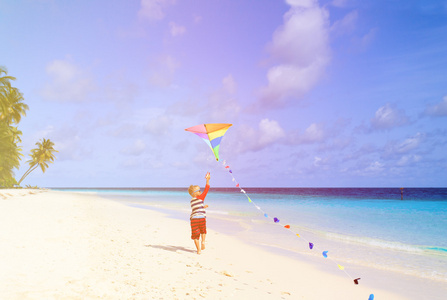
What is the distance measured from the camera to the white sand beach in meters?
4.62

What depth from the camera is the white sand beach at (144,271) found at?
4.62 metres

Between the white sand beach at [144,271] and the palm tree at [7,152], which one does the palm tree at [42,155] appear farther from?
the white sand beach at [144,271]

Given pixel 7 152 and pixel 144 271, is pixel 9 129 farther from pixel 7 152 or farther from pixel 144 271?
pixel 144 271

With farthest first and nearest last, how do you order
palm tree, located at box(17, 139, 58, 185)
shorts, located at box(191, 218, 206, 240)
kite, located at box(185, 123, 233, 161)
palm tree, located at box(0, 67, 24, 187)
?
palm tree, located at box(17, 139, 58, 185), palm tree, located at box(0, 67, 24, 187), shorts, located at box(191, 218, 206, 240), kite, located at box(185, 123, 233, 161)

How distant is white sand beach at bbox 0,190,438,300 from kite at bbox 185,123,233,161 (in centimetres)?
302

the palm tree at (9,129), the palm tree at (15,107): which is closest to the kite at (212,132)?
the palm tree at (9,129)

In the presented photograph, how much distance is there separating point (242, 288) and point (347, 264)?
4505mm

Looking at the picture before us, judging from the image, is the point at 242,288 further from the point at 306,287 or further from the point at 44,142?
the point at 44,142

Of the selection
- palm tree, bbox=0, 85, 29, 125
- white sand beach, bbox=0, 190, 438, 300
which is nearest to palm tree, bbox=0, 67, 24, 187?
palm tree, bbox=0, 85, 29, 125

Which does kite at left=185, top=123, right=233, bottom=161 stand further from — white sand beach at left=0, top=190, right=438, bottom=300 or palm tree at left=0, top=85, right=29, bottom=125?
palm tree at left=0, top=85, right=29, bottom=125

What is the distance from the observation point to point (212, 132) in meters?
7.52

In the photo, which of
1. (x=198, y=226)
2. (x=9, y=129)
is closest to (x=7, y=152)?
(x=9, y=129)

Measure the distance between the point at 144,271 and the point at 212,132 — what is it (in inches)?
151

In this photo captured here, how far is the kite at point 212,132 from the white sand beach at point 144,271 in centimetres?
302
